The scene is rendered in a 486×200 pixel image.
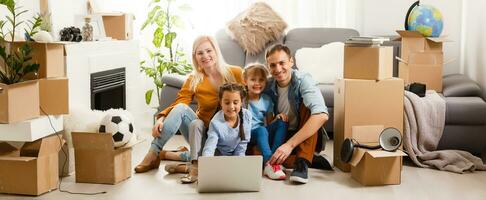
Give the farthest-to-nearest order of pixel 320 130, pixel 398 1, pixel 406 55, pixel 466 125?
pixel 398 1, pixel 406 55, pixel 466 125, pixel 320 130

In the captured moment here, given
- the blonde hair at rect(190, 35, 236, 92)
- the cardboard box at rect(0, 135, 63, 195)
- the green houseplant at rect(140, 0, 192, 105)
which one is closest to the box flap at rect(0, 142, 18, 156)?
the cardboard box at rect(0, 135, 63, 195)

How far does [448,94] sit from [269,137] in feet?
4.70

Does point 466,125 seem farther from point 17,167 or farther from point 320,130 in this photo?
point 17,167

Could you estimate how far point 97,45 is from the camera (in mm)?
4781

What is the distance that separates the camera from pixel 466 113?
4.56 meters

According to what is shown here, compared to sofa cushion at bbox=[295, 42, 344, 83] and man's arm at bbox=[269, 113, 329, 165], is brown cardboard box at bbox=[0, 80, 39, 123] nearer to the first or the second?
man's arm at bbox=[269, 113, 329, 165]

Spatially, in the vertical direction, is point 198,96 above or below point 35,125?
above

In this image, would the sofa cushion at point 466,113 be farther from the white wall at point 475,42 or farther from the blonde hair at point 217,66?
the blonde hair at point 217,66

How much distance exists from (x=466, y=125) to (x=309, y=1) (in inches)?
79.9

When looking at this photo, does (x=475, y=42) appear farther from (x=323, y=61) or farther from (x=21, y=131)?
(x=21, y=131)

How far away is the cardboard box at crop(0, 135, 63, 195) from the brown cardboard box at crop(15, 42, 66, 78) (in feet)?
1.22

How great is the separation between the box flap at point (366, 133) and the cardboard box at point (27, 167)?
167 cm

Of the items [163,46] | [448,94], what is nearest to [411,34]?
[448,94]

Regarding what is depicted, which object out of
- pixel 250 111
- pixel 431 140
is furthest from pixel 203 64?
pixel 431 140
